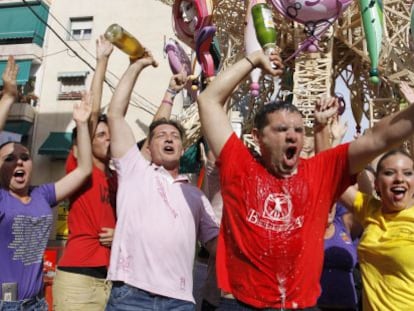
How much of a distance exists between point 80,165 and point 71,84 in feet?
42.3

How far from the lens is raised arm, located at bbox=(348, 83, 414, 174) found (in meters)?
1.98

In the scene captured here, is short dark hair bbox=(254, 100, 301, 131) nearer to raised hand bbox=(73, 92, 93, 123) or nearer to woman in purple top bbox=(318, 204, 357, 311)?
woman in purple top bbox=(318, 204, 357, 311)

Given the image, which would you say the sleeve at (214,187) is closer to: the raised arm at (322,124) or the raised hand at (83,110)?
the raised arm at (322,124)

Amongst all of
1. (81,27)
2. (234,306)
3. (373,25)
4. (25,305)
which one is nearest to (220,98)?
(234,306)

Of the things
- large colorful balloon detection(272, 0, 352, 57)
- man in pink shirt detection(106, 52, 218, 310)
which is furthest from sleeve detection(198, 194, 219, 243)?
large colorful balloon detection(272, 0, 352, 57)

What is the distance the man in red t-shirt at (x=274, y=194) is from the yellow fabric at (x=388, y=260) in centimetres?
62

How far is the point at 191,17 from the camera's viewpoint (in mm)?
6672

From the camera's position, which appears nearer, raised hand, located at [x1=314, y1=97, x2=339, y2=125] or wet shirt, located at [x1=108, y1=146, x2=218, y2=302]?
wet shirt, located at [x1=108, y1=146, x2=218, y2=302]

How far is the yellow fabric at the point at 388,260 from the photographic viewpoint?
8.23 feet

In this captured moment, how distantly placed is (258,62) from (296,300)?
1.09 metres

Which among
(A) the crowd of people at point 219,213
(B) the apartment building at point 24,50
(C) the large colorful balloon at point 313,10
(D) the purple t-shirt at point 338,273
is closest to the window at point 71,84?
(B) the apartment building at point 24,50

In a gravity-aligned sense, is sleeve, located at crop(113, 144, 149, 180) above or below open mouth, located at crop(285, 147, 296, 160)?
below

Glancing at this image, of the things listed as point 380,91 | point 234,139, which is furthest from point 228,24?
point 234,139

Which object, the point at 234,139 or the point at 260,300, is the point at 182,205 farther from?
the point at 260,300
